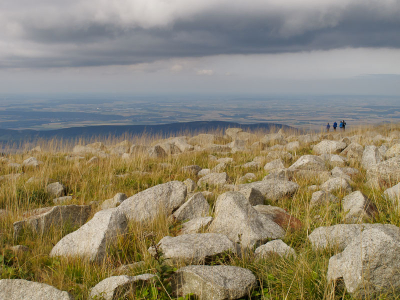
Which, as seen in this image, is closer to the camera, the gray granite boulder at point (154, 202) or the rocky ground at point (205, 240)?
the rocky ground at point (205, 240)

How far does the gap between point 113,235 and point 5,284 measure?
1341mm

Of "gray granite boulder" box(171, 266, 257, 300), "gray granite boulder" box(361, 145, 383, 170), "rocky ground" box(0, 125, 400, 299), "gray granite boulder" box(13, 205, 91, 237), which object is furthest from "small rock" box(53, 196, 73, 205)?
"gray granite boulder" box(361, 145, 383, 170)

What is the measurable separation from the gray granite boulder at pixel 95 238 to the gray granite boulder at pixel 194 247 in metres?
0.63

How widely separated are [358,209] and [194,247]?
2.69m

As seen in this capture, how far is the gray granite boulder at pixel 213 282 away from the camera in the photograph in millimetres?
2699

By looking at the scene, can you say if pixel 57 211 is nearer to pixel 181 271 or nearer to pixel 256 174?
pixel 181 271

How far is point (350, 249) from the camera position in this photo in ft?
9.21

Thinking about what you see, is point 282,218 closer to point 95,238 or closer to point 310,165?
point 95,238

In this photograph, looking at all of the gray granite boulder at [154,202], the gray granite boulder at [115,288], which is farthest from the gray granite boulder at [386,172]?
the gray granite boulder at [115,288]

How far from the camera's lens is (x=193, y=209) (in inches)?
A: 196

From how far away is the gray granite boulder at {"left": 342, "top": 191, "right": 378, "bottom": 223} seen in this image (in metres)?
4.34

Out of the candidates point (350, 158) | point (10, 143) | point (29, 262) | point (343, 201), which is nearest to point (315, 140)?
point (350, 158)

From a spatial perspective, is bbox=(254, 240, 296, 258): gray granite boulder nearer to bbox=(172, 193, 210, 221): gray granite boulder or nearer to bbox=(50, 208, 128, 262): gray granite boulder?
bbox=(172, 193, 210, 221): gray granite boulder

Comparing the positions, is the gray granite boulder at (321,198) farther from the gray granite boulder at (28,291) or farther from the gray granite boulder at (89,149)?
the gray granite boulder at (89,149)
